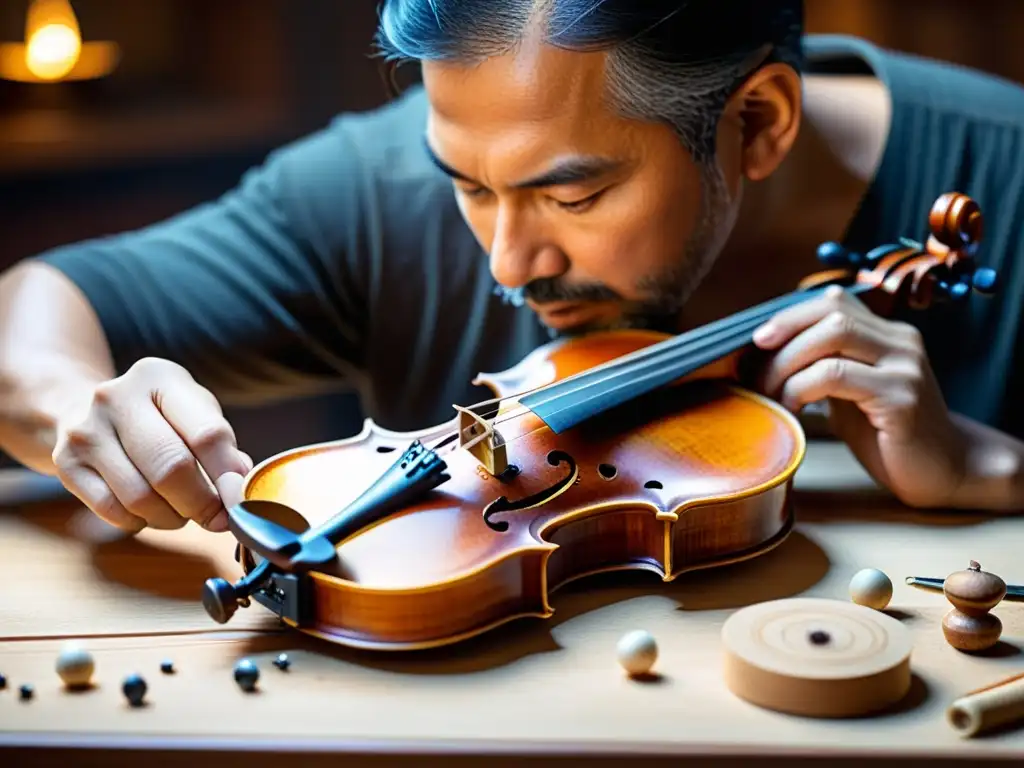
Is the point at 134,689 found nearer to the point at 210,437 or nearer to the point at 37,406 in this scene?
the point at 210,437

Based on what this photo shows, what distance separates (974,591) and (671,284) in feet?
1.78

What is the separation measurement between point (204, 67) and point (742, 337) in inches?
62.3

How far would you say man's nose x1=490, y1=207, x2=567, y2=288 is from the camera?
1.37 metres

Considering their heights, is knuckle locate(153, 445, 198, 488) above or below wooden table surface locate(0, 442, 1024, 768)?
above

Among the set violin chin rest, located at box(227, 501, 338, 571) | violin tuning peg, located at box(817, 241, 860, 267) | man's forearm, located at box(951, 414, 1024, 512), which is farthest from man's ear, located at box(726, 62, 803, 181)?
violin chin rest, located at box(227, 501, 338, 571)

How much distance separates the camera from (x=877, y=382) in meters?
1.33

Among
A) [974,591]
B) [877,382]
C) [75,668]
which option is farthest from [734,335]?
[75,668]

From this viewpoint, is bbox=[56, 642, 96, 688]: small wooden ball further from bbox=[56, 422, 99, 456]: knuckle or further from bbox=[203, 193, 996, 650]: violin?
bbox=[56, 422, 99, 456]: knuckle

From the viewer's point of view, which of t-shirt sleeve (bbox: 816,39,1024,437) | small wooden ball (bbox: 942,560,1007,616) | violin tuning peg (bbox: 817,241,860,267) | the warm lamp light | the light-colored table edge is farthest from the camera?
the warm lamp light

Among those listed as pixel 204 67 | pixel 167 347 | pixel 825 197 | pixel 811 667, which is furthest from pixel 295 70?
pixel 811 667

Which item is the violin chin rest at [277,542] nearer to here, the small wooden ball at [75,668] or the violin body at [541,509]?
the violin body at [541,509]

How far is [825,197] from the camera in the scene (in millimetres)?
1704

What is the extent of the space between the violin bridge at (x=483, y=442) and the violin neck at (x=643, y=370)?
0.07 m

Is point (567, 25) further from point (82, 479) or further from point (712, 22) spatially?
point (82, 479)
